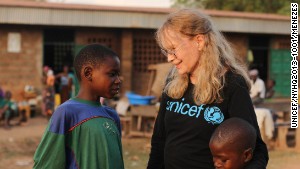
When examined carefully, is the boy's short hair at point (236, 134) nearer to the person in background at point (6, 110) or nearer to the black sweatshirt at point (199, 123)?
the black sweatshirt at point (199, 123)

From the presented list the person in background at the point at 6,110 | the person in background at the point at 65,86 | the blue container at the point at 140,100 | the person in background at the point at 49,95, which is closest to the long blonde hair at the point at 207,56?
the blue container at the point at 140,100

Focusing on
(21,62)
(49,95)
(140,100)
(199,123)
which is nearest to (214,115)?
(199,123)

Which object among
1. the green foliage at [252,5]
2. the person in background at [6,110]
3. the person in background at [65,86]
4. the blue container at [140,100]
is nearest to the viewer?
the blue container at [140,100]

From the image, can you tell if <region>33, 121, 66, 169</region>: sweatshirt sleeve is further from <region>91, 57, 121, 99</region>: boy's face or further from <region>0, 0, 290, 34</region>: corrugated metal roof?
<region>0, 0, 290, 34</region>: corrugated metal roof

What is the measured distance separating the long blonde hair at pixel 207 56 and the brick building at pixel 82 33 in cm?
1107

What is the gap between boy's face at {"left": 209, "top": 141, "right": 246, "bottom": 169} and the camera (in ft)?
6.86

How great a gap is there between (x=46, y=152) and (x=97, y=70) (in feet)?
1.64

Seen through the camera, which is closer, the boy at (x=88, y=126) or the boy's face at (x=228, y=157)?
the boy's face at (x=228, y=157)

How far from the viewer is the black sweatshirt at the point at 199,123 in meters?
2.25

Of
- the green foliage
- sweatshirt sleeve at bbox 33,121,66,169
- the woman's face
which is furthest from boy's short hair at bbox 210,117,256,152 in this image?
the green foliage

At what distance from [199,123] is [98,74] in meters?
0.60

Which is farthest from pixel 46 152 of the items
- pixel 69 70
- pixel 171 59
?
pixel 69 70

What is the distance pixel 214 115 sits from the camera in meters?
2.28

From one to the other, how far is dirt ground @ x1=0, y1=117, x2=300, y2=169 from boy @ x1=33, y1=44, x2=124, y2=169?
474cm
